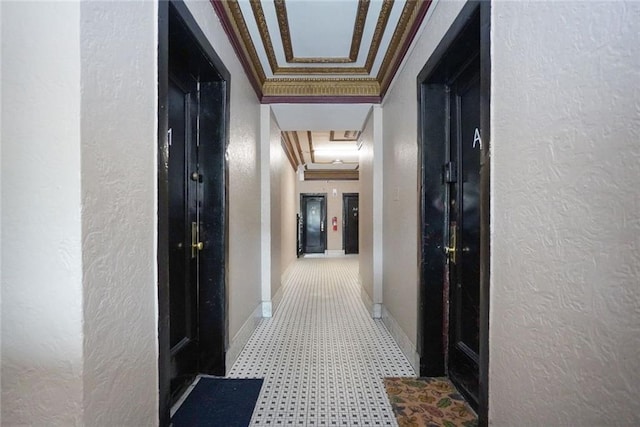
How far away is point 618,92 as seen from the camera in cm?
76

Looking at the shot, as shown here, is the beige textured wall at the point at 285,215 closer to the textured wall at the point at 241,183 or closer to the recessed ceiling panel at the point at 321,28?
the textured wall at the point at 241,183

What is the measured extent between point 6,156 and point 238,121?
6.27 feet

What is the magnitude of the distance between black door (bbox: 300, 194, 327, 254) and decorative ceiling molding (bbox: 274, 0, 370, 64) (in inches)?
299

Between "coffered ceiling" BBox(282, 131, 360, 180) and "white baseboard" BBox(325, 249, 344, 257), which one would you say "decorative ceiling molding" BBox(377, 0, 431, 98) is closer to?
"coffered ceiling" BBox(282, 131, 360, 180)

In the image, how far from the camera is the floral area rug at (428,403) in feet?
5.91

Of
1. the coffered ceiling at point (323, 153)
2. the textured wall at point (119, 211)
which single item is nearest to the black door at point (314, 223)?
the coffered ceiling at point (323, 153)

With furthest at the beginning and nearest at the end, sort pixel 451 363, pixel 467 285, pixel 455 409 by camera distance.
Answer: pixel 451 363 → pixel 467 285 → pixel 455 409

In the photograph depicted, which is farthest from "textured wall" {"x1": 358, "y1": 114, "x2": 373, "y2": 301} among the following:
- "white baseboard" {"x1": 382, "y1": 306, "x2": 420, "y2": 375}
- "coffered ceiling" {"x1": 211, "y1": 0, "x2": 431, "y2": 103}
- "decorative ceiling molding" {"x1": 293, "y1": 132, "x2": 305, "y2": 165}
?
"decorative ceiling molding" {"x1": 293, "y1": 132, "x2": 305, "y2": 165}

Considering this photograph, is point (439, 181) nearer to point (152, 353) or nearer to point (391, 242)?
point (391, 242)

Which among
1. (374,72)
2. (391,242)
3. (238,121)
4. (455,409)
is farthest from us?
(374,72)

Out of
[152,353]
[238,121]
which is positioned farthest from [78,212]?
[238,121]

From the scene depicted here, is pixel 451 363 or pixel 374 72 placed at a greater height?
pixel 374 72

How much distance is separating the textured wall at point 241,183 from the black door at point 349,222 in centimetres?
734

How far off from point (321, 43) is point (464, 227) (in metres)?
1.98
